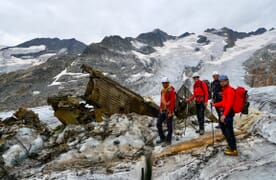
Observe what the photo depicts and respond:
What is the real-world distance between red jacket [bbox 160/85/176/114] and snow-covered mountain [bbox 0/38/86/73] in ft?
304

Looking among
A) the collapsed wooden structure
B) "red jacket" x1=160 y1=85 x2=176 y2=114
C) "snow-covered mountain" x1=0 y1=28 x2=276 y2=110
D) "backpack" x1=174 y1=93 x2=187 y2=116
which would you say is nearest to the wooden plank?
"red jacket" x1=160 y1=85 x2=176 y2=114

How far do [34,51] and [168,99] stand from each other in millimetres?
126815

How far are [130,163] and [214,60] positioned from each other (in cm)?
6638

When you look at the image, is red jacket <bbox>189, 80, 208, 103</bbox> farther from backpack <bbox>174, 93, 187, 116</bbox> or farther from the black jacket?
backpack <bbox>174, 93, 187, 116</bbox>

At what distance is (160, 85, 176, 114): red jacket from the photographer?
843 centimetres

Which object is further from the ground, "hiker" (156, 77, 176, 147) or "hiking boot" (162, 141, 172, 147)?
"hiker" (156, 77, 176, 147)

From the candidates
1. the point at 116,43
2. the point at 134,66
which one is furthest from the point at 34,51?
the point at 134,66

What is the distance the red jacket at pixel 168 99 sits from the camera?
8430mm

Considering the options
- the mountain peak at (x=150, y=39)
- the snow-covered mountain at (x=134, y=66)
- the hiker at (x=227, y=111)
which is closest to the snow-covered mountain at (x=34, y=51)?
the mountain peak at (x=150, y=39)

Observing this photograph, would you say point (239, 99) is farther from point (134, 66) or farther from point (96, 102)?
point (134, 66)

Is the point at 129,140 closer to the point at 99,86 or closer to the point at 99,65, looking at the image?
the point at 99,86

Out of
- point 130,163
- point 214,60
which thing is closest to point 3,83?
point 214,60

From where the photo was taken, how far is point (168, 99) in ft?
27.9

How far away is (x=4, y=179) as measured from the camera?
735 cm
